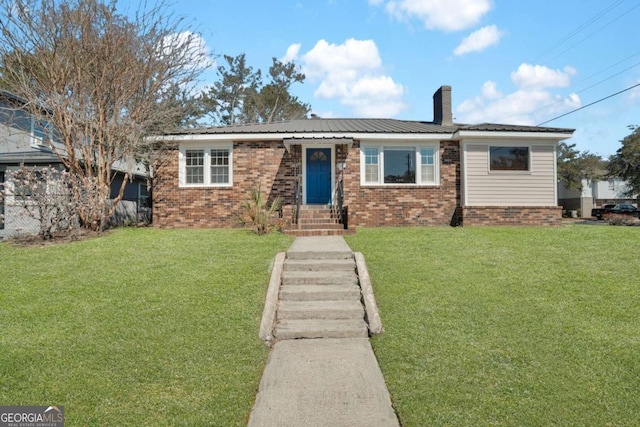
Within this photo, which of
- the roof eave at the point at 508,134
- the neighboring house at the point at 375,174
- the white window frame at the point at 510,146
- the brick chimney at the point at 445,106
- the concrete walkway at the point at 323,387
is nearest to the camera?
the concrete walkway at the point at 323,387

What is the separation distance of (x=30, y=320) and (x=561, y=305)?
711cm

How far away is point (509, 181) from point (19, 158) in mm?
16620

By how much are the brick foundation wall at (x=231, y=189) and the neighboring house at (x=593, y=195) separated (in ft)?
115

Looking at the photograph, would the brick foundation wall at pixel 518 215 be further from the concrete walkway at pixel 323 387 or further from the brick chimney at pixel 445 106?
the concrete walkway at pixel 323 387

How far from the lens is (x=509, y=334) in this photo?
4.47 m

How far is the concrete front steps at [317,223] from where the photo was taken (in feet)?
33.3

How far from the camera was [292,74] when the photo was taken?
35.2 metres

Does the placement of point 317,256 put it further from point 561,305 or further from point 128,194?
point 128,194

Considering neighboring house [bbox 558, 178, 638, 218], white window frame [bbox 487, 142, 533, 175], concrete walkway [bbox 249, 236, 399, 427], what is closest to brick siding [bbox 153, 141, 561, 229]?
white window frame [bbox 487, 142, 533, 175]

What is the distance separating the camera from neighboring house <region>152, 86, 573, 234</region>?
1282cm

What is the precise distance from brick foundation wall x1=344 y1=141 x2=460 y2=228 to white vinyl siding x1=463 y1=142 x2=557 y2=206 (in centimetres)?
47

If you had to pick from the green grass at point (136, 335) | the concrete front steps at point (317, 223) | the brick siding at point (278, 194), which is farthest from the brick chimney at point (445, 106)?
the green grass at point (136, 335)

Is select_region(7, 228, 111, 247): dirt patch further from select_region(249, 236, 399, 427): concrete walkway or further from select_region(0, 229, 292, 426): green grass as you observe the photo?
select_region(249, 236, 399, 427): concrete walkway

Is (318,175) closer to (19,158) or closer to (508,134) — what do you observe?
(508,134)
